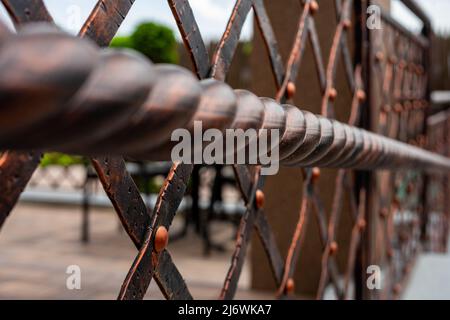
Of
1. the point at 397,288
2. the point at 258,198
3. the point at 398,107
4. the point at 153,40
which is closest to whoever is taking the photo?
the point at 258,198

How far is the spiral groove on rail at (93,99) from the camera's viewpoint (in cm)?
17

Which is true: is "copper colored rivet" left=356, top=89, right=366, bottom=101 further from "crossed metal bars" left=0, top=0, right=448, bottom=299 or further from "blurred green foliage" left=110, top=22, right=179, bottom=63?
"blurred green foliage" left=110, top=22, right=179, bottom=63

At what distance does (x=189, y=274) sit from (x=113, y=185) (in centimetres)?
227

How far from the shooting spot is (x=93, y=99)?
0.62 ft

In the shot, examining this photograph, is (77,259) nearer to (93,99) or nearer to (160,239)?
(160,239)

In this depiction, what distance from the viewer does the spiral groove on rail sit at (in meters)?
0.17

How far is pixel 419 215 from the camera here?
2.42m

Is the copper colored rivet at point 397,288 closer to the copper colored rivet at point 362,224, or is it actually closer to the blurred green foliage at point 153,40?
the copper colored rivet at point 362,224

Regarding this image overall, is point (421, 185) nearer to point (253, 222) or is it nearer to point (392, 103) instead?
point (392, 103)

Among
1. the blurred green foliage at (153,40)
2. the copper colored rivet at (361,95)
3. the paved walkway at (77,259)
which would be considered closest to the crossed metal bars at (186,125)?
the copper colored rivet at (361,95)

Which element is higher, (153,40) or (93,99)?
(153,40)

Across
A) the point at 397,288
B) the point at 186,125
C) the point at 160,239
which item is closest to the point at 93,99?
the point at 186,125

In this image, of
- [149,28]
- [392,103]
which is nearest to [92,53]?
[392,103]

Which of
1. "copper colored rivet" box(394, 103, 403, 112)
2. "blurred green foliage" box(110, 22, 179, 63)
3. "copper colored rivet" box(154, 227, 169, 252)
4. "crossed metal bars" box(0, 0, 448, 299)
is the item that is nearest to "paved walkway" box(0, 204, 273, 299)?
"crossed metal bars" box(0, 0, 448, 299)
